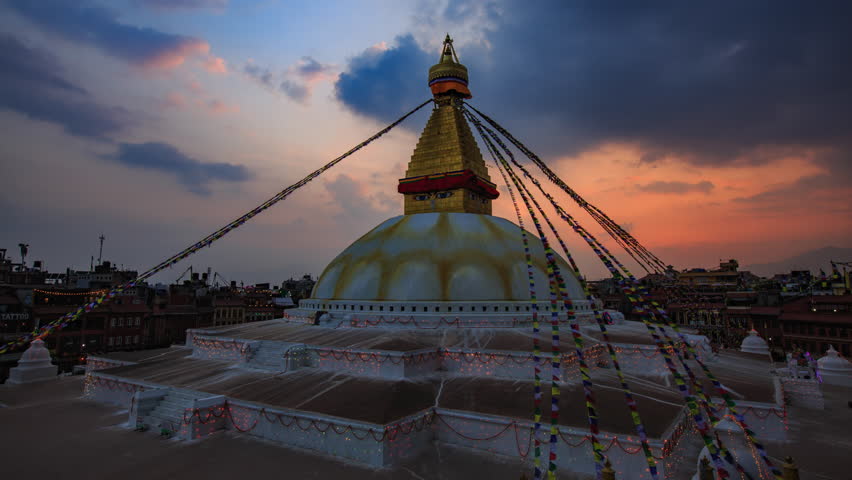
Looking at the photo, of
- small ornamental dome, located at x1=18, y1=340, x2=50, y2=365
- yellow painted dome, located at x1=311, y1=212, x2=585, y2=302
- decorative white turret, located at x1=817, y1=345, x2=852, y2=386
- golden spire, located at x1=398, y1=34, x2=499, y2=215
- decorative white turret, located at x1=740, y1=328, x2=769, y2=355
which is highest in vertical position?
golden spire, located at x1=398, y1=34, x2=499, y2=215

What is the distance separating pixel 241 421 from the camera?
11.2 metres

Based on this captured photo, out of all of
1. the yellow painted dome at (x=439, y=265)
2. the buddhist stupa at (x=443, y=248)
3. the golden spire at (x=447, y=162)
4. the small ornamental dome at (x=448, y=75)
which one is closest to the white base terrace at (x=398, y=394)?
Result: the buddhist stupa at (x=443, y=248)

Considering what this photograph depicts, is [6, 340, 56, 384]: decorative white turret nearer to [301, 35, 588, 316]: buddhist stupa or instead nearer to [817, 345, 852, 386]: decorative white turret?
[301, 35, 588, 316]: buddhist stupa

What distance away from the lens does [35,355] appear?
1731 cm

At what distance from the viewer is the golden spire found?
22.4 meters

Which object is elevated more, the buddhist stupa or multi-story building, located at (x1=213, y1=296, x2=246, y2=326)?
the buddhist stupa

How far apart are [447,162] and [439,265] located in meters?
6.96

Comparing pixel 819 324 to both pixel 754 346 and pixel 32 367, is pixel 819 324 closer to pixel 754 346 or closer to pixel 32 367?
pixel 754 346

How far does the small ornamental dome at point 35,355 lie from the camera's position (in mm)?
17125

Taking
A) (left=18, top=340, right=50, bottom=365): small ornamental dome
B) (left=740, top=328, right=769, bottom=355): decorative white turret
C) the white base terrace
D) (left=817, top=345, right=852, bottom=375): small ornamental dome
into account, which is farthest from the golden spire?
(left=18, top=340, right=50, bottom=365): small ornamental dome

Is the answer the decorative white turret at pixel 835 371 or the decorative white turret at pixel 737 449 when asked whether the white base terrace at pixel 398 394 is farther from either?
the decorative white turret at pixel 835 371

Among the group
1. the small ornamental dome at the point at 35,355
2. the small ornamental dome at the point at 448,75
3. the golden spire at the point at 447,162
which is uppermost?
the small ornamental dome at the point at 448,75

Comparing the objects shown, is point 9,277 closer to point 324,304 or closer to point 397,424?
point 324,304

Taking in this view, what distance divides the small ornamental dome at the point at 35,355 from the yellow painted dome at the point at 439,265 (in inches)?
445
